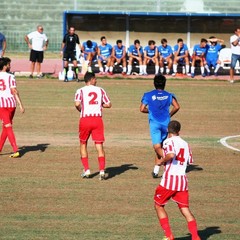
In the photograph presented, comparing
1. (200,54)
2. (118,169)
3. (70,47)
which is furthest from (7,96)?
(200,54)

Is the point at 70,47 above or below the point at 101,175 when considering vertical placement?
above

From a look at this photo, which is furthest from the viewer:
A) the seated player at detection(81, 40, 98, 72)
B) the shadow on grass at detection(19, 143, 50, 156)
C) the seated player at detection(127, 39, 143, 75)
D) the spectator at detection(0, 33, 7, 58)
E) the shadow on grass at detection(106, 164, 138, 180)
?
the seated player at detection(127, 39, 143, 75)

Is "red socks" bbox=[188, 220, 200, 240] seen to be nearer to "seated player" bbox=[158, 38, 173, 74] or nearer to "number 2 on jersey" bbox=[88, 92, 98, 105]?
"number 2 on jersey" bbox=[88, 92, 98, 105]

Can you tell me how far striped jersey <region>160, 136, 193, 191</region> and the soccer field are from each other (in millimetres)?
939

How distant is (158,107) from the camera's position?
15180mm

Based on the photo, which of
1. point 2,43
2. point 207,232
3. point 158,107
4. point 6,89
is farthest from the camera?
point 2,43

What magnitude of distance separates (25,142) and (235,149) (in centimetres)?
469

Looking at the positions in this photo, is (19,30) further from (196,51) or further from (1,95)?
(1,95)

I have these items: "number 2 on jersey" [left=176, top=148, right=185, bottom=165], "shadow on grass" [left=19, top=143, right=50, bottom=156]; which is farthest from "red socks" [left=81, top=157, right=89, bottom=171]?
"number 2 on jersey" [left=176, top=148, right=185, bottom=165]

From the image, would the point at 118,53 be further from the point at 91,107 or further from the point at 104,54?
the point at 91,107

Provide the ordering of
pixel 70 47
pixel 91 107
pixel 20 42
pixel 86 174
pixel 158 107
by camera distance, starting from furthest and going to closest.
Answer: pixel 20 42
pixel 70 47
pixel 86 174
pixel 91 107
pixel 158 107

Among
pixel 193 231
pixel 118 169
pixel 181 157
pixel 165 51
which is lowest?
pixel 118 169

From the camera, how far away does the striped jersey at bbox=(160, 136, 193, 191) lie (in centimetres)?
1108

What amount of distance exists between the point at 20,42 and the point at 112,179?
108 ft
